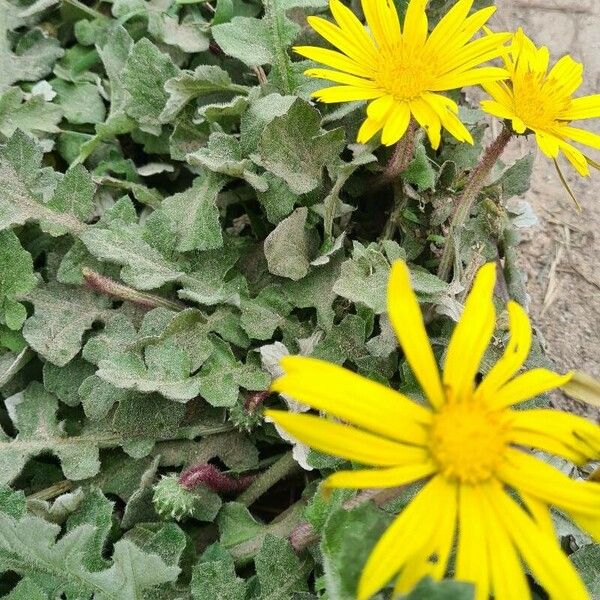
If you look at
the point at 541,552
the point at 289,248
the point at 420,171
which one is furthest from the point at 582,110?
the point at 541,552

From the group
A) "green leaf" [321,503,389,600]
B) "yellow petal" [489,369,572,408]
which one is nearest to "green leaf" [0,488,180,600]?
"green leaf" [321,503,389,600]

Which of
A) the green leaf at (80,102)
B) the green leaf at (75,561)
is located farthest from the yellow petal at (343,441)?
the green leaf at (80,102)

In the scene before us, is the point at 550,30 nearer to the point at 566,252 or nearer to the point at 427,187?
the point at 566,252

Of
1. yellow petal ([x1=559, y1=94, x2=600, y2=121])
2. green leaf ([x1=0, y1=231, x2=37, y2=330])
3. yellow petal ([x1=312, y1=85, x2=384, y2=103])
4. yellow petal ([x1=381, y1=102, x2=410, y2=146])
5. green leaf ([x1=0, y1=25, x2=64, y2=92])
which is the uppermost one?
yellow petal ([x1=559, y1=94, x2=600, y2=121])

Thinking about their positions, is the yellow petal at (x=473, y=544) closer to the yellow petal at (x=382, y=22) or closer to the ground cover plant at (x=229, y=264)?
the ground cover plant at (x=229, y=264)

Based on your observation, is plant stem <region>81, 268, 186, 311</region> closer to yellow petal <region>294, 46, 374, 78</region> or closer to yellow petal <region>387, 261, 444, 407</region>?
yellow petal <region>294, 46, 374, 78</region>

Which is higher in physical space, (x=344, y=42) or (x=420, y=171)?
(x=344, y=42)

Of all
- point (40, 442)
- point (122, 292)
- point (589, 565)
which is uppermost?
point (122, 292)

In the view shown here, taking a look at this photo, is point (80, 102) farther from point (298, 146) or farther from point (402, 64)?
point (402, 64)
